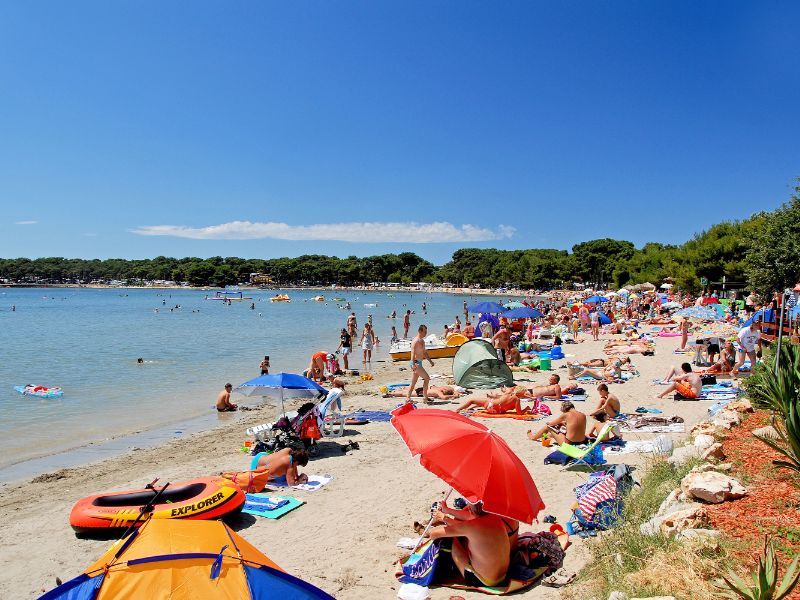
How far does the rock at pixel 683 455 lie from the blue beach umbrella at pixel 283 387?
535 centimetres

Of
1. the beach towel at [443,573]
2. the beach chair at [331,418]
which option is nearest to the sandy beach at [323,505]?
the beach towel at [443,573]

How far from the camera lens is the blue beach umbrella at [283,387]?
29.3 feet

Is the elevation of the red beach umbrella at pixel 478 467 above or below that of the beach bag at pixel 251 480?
above

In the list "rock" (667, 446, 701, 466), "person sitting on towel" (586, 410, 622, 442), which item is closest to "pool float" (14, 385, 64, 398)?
"person sitting on towel" (586, 410, 622, 442)

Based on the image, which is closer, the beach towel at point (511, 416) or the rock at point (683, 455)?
the rock at point (683, 455)

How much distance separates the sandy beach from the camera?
5164 millimetres

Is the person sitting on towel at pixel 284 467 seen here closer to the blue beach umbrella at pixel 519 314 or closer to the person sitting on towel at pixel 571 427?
the person sitting on towel at pixel 571 427

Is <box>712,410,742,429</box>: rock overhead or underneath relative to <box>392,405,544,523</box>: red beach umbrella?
underneath

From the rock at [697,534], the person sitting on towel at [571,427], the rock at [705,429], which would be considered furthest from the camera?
the person sitting on towel at [571,427]

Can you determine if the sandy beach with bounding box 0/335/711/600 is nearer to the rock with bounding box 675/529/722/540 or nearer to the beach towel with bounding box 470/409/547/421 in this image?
the beach towel with bounding box 470/409/547/421

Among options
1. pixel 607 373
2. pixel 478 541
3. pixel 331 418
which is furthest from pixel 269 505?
pixel 607 373

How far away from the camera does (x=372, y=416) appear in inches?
440

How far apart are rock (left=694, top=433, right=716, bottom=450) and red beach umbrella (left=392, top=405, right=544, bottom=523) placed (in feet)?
9.24

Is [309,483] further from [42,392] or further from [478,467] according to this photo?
[42,392]
